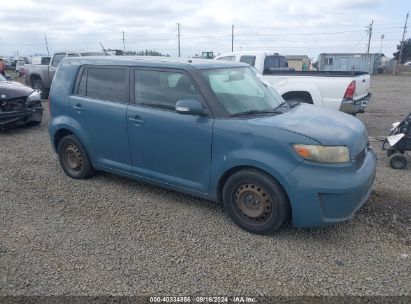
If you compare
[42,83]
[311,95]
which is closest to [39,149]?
[311,95]

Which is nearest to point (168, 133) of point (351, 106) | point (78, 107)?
point (78, 107)

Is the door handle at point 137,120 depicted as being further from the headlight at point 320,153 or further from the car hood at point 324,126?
the headlight at point 320,153

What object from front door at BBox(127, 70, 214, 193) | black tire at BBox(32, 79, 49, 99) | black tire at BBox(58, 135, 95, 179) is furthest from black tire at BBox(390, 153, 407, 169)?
black tire at BBox(32, 79, 49, 99)

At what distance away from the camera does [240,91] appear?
416 centimetres

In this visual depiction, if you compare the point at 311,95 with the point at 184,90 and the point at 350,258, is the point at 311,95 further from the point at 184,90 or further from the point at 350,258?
the point at 350,258

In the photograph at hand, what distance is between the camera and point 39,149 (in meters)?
7.06

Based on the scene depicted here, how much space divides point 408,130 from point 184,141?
3.87m

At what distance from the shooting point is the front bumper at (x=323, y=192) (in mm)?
3266

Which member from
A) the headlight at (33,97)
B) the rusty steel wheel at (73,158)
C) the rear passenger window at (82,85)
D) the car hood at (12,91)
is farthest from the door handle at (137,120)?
the headlight at (33,97)

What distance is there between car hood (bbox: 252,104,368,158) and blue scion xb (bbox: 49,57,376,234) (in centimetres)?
1

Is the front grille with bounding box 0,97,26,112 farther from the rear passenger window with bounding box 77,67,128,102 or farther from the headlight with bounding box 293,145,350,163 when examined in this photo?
the headlight with bounding box 293,145,350,163

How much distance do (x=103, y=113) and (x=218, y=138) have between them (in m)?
1.72

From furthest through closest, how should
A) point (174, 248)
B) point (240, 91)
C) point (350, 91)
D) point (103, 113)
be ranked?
point (350, 91)
point (103, 113)
point (240, 91)
point (174, 248)

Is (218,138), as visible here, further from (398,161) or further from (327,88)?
(327,88)
